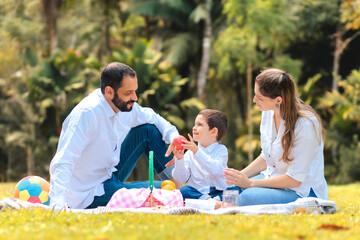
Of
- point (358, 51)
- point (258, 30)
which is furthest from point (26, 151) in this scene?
point (358, 51)

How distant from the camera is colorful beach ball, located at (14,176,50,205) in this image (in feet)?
18.4

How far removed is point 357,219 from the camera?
4.51 metres

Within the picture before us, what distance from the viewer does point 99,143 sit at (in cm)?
535

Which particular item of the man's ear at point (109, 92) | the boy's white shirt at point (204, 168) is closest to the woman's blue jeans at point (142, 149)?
the boy's white shirt at point (204, 168)

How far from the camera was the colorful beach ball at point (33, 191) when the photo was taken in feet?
18.4

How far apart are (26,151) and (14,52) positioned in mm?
5223

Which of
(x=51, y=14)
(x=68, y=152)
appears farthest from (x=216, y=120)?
(x=51, y=14)

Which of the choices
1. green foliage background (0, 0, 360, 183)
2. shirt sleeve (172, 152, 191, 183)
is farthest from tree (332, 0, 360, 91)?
shirt sleeve (172, 152, 191, 183)

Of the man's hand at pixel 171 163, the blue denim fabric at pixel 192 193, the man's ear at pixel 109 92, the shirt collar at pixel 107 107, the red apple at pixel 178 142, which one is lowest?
the blue denim fabric at pixel 192 193

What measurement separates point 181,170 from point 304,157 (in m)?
1.54

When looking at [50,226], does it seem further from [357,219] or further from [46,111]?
[46,111]

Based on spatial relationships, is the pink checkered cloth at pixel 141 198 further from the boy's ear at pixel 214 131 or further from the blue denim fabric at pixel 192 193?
the boy's ear at pixel 214 131

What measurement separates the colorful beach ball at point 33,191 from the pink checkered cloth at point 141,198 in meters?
0.93

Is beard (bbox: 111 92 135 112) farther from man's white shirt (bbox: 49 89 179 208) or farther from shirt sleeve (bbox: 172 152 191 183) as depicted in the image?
shirt sleeve (bbox: 172 152 191 183)
